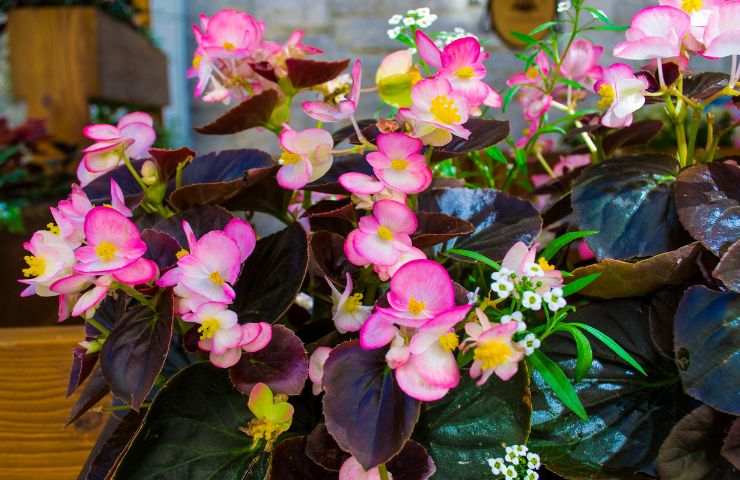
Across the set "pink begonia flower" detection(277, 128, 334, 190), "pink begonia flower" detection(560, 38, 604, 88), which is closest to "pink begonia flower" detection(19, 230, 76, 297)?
"pink begonia flower" detection(277, 128, 334, 190)

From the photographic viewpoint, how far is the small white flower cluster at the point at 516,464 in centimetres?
32

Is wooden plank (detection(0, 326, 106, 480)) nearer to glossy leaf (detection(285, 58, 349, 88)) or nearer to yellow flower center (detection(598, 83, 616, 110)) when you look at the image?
glossy leaf (detection(285, 58, 349, 88))

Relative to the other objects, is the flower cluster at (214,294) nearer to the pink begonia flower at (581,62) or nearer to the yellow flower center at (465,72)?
the yellow flower center at (465,72)

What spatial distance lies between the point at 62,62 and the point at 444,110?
4.41 feet

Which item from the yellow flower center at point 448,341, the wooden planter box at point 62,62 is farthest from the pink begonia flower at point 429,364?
the wooden planter box at point 62,62

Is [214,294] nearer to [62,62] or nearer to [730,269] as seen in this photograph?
[730,269]

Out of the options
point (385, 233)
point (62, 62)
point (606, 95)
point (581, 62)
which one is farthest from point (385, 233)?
point (62, 62)

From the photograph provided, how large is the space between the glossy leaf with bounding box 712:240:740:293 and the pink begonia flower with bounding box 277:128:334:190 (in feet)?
0.72

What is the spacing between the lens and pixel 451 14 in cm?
286

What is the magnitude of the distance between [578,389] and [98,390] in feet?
0.95

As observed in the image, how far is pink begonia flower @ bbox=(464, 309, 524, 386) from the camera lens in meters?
0.29

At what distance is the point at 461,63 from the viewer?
15.3 inches

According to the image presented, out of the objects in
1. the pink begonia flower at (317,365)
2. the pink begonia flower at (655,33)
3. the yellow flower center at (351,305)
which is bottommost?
the pink begonia flower at (317,365)

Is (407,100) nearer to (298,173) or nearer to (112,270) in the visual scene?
(298,173)
